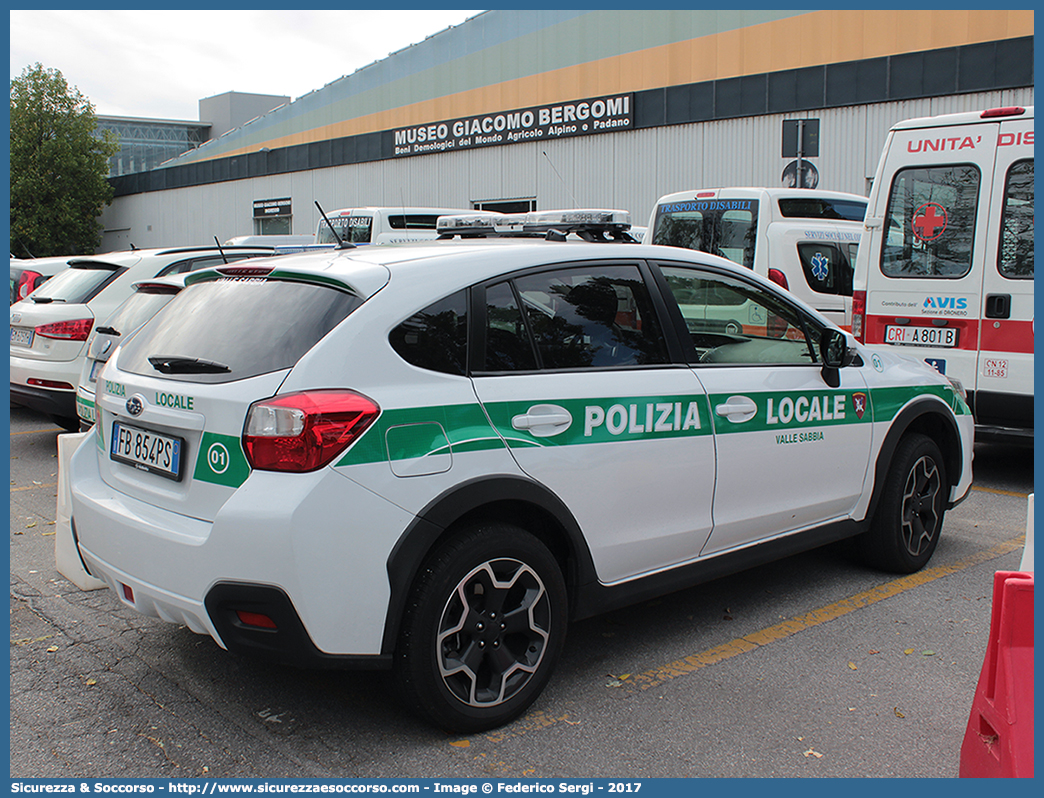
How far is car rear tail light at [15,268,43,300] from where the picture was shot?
38.2ft

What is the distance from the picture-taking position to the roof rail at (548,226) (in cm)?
423

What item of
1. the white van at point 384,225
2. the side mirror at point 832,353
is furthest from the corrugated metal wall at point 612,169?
the side mirror at point 832,353

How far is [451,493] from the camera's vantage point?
303 cm

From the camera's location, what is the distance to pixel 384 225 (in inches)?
608

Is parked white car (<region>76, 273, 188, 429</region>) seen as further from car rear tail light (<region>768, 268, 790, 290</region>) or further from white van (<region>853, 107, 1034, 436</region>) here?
car rear tail light (<region>768, 268, 790, 290</region>)

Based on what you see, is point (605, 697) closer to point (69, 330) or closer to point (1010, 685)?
point (1010, 685)

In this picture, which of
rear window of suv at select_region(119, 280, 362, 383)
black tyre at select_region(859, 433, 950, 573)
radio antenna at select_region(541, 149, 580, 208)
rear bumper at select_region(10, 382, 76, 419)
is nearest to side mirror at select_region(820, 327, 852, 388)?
black tyre at select_region(859, 433, 950, 573)

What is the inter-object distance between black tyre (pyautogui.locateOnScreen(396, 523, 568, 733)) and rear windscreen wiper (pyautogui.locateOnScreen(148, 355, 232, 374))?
95 centimetres

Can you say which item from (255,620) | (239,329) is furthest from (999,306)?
(255,620)

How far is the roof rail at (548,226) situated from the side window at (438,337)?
100 cm

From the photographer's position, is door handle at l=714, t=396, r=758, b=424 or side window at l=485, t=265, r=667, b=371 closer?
side window at l=485, t=265, r=667, b=371

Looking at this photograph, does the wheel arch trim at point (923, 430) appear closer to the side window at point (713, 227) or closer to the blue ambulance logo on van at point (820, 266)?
the side window at point (713, 227)

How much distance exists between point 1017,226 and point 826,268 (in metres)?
3.24

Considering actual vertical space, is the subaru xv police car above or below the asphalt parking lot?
above
